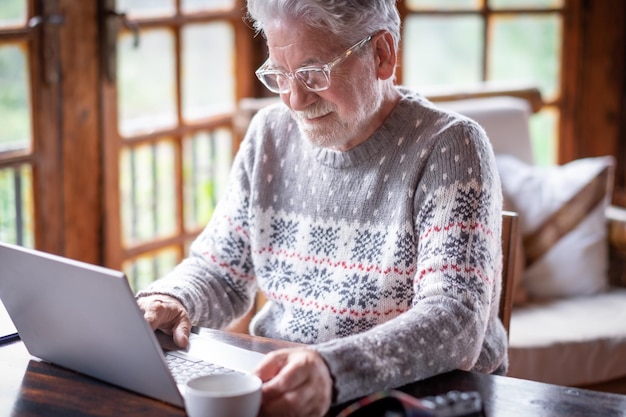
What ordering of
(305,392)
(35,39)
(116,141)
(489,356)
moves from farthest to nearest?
(116,141), (35,39), (489,356), (305,392)

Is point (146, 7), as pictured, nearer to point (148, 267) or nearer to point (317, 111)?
point (148, 267)

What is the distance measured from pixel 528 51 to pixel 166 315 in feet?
8.63

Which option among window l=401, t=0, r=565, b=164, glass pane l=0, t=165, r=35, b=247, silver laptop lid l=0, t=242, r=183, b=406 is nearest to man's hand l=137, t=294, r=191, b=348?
silver laptop lid l=0, t=242, r=183, b=406

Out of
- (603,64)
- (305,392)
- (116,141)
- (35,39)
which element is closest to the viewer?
(305,392)

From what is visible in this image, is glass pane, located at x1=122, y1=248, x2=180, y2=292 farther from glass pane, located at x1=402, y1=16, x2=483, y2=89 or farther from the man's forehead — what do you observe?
the man's forehead

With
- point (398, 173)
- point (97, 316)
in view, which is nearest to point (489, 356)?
point (398, 173)

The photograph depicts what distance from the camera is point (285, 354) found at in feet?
3.77

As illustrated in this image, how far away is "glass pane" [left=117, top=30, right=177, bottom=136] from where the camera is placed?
268cm

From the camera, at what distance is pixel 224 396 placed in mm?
1039

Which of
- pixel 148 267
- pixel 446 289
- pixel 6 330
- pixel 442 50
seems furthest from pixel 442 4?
pixel 6 330

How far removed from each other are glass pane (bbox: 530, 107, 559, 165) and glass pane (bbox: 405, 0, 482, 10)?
582 mm

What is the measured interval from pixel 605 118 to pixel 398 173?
2577mm

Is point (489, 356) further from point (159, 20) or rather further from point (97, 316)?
point (159, 20)

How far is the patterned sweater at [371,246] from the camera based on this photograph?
1.31 metres
